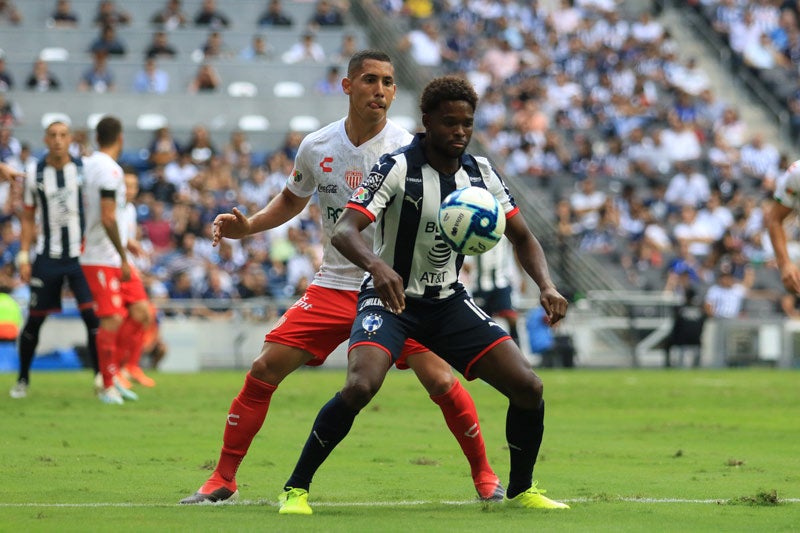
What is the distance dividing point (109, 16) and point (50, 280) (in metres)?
17.8

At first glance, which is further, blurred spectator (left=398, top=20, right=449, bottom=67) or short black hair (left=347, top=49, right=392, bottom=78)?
blurred spectator (left=398, top=20, right=449, bottom=67)

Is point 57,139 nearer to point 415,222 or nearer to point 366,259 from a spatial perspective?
point 415,222

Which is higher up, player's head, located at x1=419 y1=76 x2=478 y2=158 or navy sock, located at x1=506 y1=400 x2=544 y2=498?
player's head, located at x1=419 y1=76 x2=478 y2=158

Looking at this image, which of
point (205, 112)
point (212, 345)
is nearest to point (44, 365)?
point (212, 345)

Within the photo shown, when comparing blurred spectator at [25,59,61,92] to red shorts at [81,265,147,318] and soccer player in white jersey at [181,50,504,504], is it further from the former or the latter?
soccer player in white jersey at [181,50,504,504]

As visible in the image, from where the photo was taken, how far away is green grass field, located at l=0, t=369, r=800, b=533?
23.6 ft

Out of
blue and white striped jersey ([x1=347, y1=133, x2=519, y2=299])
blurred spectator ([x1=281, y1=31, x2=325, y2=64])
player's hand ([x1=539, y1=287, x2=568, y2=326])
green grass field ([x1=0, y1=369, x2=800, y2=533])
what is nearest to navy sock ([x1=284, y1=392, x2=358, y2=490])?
green grass field ([x1=0, y1=369, x2=800, y2=533])

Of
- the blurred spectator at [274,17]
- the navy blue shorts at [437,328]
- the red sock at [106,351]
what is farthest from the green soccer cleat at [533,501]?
the blurred spectator at [274,17]

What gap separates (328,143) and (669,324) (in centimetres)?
1912

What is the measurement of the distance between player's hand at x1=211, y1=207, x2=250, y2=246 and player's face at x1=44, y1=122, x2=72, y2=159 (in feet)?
22.4

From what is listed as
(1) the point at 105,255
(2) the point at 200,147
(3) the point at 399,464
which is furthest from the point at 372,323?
(2) the point at 200,147

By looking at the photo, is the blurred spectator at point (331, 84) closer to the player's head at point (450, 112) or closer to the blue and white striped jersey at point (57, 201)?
the blue and white striped jersey at point (57, 201)

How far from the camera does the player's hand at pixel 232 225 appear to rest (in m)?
8.14

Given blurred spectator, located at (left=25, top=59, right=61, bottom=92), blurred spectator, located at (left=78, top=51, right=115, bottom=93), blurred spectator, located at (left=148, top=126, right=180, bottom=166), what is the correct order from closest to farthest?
1. blurred spectator, located at (left=148, top=126, right=180, bottom=166)
2. blurred spectator, located at (left=25, top=59, right=61, bottom=92)
3. blurred spectator, located at (left=78, top=51, right=115, bottom=93)
